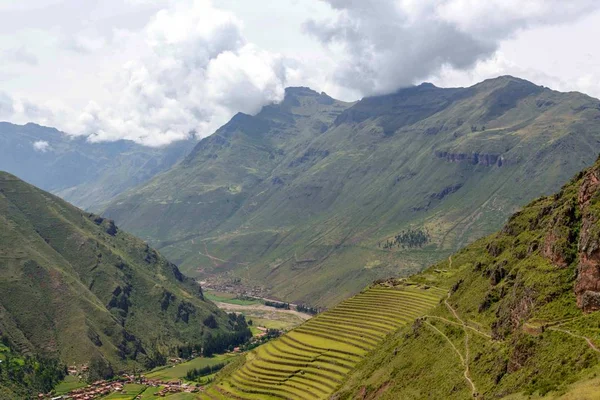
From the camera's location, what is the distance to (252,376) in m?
178

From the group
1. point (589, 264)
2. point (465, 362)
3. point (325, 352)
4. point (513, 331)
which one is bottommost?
point (325, 352)

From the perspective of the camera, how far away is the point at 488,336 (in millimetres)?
109750

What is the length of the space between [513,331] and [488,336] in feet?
33.1

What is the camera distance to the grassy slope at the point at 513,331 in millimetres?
80812

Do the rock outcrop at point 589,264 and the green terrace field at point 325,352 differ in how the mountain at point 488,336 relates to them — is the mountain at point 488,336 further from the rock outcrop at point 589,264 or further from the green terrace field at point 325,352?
the green terrace field at point 325,352

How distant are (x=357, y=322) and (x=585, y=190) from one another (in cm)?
9376

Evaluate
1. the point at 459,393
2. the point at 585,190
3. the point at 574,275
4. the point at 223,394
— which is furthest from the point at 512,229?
the point at 223,394

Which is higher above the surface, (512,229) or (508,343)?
(512,229)

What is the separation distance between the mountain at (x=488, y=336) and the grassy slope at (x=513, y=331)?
25 centimetres

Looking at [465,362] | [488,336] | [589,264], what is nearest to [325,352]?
[488,336]

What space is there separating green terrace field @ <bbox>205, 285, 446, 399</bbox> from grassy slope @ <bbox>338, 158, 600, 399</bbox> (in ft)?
47.5

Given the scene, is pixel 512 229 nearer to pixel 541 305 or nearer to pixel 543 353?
pixel 541 305

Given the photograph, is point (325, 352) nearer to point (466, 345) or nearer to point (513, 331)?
point (466, 345)

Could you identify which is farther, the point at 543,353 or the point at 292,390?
the point at 292,390
